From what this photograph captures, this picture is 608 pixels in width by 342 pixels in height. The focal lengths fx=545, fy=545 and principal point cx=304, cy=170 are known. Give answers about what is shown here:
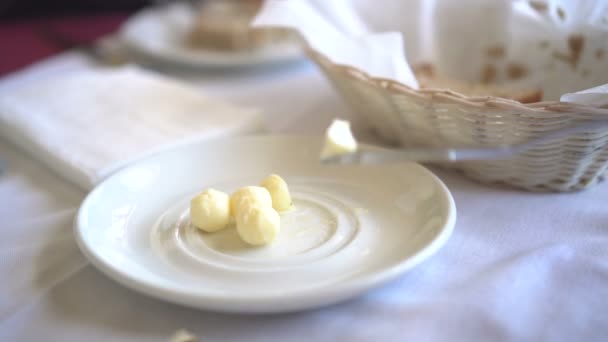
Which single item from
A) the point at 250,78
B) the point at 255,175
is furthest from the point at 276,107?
the point at 255,175

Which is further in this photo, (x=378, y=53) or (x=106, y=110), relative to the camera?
(x=106, y=110)

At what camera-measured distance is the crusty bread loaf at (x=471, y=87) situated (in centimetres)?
69

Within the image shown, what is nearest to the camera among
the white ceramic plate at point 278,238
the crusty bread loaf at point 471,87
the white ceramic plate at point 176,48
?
the white ceramic plate at point 278,238

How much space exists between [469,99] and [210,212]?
270 millimetres

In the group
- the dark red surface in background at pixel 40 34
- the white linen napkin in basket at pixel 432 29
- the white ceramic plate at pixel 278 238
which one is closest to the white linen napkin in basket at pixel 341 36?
the white linen napkin in basket at pixel 432 29

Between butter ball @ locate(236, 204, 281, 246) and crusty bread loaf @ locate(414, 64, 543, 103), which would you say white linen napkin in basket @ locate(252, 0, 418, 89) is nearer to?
crusty bread loaf @ locate(414, 64, 543, 103)

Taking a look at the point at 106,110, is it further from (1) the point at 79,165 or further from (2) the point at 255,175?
(2) the point at 255,175

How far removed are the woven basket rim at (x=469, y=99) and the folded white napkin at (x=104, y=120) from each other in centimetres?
25

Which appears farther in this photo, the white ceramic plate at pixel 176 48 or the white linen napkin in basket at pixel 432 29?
the white ceramic plate at pixel 176 48

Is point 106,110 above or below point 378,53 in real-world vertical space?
below

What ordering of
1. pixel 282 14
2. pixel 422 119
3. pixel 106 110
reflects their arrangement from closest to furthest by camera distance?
pixel 422 119
pixel 282 14
pixel 106 110

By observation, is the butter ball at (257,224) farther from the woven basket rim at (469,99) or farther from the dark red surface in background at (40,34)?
the dark red surface in background at (40,34)

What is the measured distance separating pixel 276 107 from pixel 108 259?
514 millimetres

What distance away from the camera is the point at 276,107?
3.04 ft
